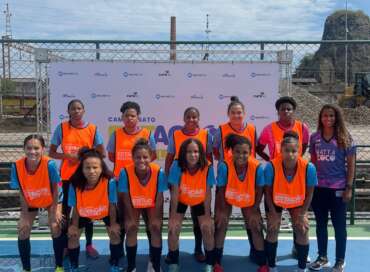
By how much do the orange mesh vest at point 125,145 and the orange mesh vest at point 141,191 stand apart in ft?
1.78

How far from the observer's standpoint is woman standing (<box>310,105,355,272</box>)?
14.7 ft

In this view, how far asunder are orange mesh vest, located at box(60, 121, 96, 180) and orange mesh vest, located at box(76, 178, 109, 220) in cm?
55

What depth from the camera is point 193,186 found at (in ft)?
14.9

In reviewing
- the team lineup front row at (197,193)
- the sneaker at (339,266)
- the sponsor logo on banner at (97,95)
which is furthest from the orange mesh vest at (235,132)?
the sponsor logo on banner at (97,95)

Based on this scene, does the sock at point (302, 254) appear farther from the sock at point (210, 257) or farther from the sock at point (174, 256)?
the sock at point (174, 256)

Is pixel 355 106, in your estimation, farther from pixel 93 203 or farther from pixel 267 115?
pixel 93 203

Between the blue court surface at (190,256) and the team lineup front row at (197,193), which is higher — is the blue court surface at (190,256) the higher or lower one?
the lower one

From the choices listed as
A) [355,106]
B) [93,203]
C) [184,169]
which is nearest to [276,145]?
[184,169]

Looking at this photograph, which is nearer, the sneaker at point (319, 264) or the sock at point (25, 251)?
the sock at point (25, 251)

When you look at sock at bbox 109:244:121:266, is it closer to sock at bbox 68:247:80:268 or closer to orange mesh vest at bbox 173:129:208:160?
sock at bbox 68:247:80:268

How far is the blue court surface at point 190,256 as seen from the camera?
4859 millimetres

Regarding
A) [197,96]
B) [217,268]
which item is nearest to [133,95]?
[197,96]

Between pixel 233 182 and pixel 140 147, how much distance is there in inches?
37.2

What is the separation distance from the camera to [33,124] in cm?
1320
